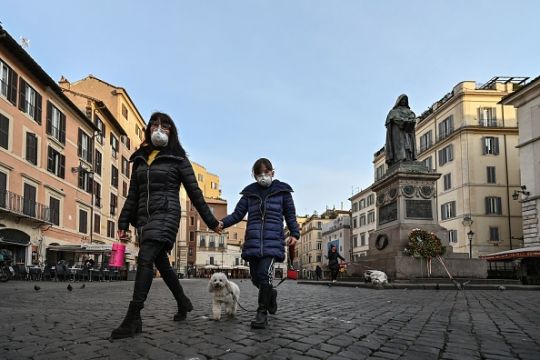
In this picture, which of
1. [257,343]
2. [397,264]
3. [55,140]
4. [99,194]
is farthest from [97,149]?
[257,343]

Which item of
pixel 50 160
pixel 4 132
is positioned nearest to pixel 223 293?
pixel 4 132

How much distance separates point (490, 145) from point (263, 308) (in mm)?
50973

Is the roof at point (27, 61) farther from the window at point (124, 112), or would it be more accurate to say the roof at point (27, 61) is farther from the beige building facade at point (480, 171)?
the beige building facade at point (480, 171)

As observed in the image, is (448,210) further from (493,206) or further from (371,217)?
(371,217)

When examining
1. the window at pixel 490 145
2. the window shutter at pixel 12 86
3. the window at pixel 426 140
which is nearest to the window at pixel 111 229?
the window shutter at pixel 12 86

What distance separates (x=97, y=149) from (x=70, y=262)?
12595 mm

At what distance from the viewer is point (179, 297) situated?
20.1 ft

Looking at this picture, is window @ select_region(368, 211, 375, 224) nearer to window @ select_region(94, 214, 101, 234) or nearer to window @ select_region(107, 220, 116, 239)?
window @ select_region(107, 220, 116, 239)

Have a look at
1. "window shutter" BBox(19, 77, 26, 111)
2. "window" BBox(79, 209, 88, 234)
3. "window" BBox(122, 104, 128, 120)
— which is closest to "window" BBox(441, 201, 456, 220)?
"window" BBox(79, 209, 88, 234)

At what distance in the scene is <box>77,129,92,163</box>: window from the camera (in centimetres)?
4053

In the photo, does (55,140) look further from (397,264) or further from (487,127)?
(487,127)

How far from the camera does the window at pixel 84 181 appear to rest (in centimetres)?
4000

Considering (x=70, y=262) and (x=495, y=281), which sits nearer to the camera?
(x=495, y=281)

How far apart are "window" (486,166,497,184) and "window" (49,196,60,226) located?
38.9 m
